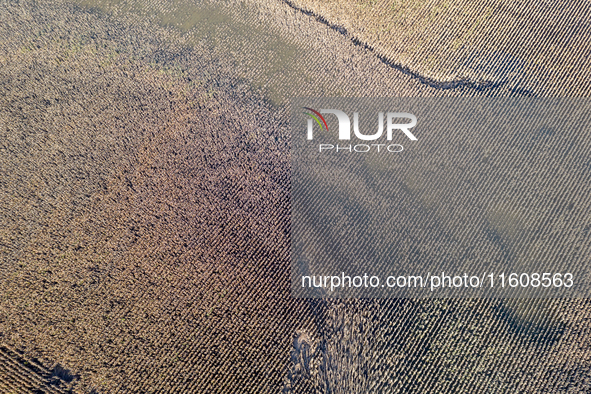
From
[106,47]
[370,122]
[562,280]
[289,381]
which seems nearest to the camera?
[289,381]

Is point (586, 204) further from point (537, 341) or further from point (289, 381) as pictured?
point (289, 381)

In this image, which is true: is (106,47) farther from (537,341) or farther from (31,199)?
(537,341)

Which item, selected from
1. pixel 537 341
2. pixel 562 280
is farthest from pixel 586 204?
pixel 537 341

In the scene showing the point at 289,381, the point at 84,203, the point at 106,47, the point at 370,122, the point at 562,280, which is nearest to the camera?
the point at 289,381

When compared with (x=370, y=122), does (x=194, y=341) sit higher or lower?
lower

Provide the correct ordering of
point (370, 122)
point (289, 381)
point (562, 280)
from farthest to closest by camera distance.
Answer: point (370, 122) < point (562, 280) < point (289, 381)

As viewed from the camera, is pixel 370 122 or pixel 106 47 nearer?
pixel 370 122

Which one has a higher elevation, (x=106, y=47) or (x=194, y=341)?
(x=106, y=47)

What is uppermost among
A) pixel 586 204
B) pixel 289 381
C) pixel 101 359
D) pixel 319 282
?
pixel 586 204

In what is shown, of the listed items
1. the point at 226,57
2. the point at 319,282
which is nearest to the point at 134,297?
the point at 319,282
